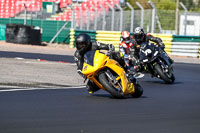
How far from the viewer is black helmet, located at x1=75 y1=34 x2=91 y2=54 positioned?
8500 mm

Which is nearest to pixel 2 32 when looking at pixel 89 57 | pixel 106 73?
pixel 89 57

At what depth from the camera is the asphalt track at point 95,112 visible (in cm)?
→ 572

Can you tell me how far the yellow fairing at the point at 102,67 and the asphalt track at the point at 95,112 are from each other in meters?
0.29

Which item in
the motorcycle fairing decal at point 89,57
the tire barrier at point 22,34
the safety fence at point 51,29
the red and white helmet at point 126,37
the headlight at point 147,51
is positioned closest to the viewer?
the motorcycle fairing decal at point 89,57

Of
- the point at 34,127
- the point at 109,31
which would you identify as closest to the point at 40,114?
the point at 34,127

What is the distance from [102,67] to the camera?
827 cm

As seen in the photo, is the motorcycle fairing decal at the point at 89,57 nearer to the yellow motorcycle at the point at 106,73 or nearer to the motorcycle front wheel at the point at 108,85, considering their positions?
the yellow motorcycle at the point at 106,73

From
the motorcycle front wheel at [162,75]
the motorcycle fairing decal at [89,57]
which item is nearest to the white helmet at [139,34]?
the motorcycle front wheel at [162,75]

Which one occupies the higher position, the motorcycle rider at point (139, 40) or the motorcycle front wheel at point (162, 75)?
the motorcycle rider at point (139, 40)

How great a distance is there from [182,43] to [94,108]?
16.9m

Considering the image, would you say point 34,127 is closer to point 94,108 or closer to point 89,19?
point 94,108

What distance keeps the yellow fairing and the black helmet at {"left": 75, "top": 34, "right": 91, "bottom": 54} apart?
228 mm

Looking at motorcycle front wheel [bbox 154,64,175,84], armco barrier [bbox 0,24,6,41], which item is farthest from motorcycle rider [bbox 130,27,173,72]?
armco barrier [bbox 0,24,6,41]

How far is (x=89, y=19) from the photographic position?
27969mm
